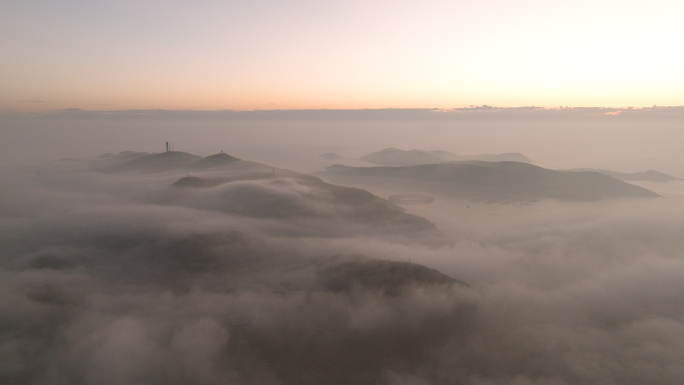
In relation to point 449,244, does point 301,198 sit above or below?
above

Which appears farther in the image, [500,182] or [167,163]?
[167,163]

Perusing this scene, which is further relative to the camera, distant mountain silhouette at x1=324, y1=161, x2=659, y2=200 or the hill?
the hill

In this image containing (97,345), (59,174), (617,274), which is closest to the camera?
(97,345)

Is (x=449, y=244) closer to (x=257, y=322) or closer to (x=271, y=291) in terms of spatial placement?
(x=271, y=291)

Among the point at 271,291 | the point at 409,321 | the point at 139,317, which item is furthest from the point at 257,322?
the point at 409,321

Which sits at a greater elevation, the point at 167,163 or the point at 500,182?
the point at 167,163

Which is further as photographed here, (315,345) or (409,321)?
(409,321)

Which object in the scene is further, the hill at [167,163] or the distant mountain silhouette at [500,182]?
the hill at [167,163]

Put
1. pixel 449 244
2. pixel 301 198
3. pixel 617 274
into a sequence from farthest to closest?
pixel 301 198 < pixel 449 244 < pixel 617 274
